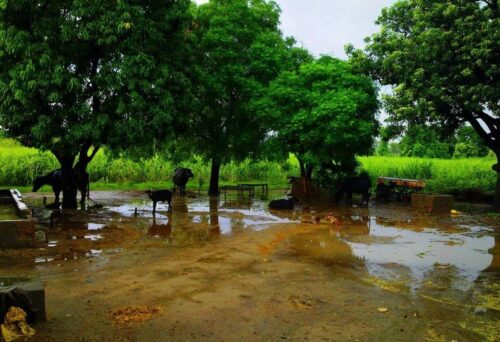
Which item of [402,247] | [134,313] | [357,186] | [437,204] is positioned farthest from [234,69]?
[134,313]

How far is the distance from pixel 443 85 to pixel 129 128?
1064 centimetres

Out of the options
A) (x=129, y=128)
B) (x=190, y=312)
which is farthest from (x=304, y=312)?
(x=129, y=128)

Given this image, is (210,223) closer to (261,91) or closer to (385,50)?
(261,91)

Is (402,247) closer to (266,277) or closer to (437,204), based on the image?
(266,277)

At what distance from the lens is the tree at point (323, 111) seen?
16625mm

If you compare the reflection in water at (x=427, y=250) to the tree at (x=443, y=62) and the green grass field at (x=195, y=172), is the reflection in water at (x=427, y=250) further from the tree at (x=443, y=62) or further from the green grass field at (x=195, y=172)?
the green grass field at (x=195, y=172)

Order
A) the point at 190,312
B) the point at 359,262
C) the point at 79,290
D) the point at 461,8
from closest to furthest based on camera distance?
the point at 190,312
the point at 79,290
the point at 359,262
the point at 461,8

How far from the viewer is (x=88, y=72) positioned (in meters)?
14.4

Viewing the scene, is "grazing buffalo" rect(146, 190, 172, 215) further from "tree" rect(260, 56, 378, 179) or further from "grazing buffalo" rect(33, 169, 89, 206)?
"tree" rect(260, 56, 378, 179)

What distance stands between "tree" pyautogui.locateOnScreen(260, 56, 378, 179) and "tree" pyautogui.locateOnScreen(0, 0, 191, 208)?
14.7ft

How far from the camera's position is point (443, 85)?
16297mm

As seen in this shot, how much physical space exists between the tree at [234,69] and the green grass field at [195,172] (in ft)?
8.60

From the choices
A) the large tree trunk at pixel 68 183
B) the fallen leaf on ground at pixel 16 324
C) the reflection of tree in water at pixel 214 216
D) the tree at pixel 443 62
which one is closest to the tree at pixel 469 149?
the tree at pixel 443 62

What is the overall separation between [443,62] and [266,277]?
12.0 meters
